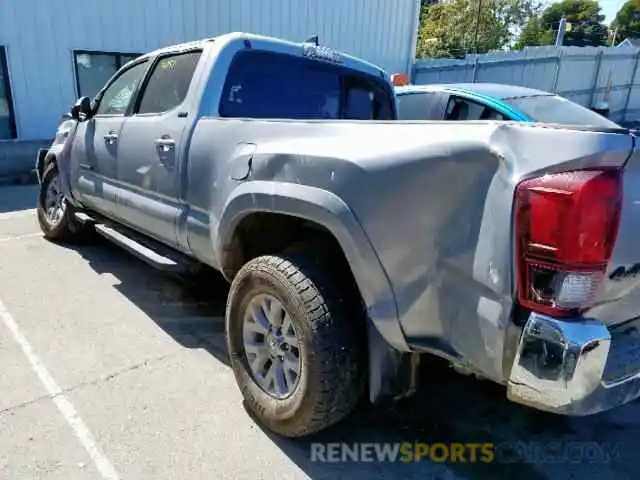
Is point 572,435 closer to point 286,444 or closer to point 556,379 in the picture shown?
point 556,379

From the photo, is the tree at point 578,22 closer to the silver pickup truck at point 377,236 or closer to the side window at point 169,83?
the side window at point 169,83

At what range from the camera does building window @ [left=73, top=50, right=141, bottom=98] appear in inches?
412

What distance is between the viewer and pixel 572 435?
2.72 meters

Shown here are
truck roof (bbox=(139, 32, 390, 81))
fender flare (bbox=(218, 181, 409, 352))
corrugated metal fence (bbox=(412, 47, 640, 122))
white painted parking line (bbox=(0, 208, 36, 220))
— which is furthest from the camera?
corrugated metal fence (bbox=(412, 47, 640, 122))

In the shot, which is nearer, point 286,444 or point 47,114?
point 286,444

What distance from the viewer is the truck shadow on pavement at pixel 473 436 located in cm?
242

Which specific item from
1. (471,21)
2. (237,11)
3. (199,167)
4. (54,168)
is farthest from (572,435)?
(471,21)

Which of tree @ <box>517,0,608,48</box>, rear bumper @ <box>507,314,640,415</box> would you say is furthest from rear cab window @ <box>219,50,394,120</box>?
tree @ <box>517,0,608,48</box>

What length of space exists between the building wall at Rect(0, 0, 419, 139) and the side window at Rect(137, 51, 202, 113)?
24.5ft

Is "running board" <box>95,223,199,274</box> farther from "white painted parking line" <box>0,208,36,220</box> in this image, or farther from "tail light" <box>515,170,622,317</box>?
"white painted parking line" <box>0,208,36,220</box>

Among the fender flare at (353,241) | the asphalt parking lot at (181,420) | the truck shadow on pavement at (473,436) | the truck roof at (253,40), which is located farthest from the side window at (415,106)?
the fender flare at (353,241)

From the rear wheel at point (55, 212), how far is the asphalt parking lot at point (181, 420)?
1.56m

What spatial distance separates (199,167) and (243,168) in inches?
17.9

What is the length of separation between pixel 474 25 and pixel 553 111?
1484 inches
